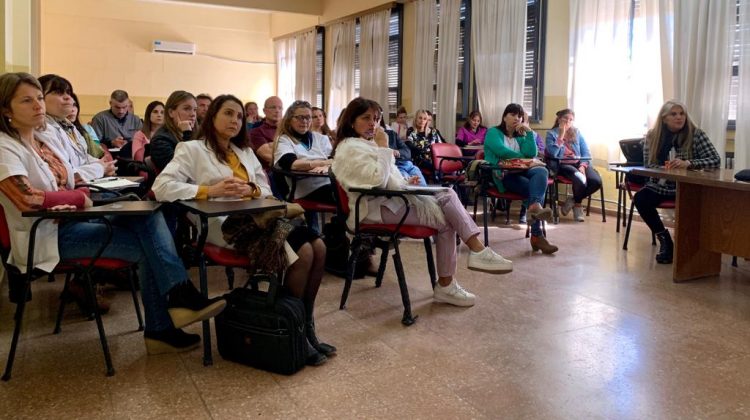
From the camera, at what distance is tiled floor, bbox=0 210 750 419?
1.97 metres

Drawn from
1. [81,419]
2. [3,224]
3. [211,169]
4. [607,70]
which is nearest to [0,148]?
[3,224]

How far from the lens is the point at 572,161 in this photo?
582 centimetres

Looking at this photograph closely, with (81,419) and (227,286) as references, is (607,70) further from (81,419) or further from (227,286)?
(81,419)

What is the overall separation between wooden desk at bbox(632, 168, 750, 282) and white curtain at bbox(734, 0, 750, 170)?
1.38m

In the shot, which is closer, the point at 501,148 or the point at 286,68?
the point at 501,148

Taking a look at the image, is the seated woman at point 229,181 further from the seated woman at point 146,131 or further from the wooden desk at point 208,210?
the seated woman at point 146,131

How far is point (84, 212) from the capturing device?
2.01 metres

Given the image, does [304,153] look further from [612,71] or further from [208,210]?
[612,71]

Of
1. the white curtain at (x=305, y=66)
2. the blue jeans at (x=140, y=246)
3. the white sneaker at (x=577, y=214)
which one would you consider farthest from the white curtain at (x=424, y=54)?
the blue jeans at (x=140, y=246)

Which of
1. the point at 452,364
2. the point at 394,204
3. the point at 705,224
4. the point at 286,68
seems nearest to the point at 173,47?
the point at 286,68

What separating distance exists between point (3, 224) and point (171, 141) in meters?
1.06

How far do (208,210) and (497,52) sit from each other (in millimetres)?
5834

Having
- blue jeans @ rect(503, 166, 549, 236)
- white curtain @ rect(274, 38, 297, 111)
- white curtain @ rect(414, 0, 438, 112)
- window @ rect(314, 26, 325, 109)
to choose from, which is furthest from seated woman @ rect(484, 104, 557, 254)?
white curtain @ rect(274, 38, 297, 111)

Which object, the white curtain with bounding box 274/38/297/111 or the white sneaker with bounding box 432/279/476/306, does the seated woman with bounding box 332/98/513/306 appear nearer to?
the white sneaker with bounding box 432/279/476/306
